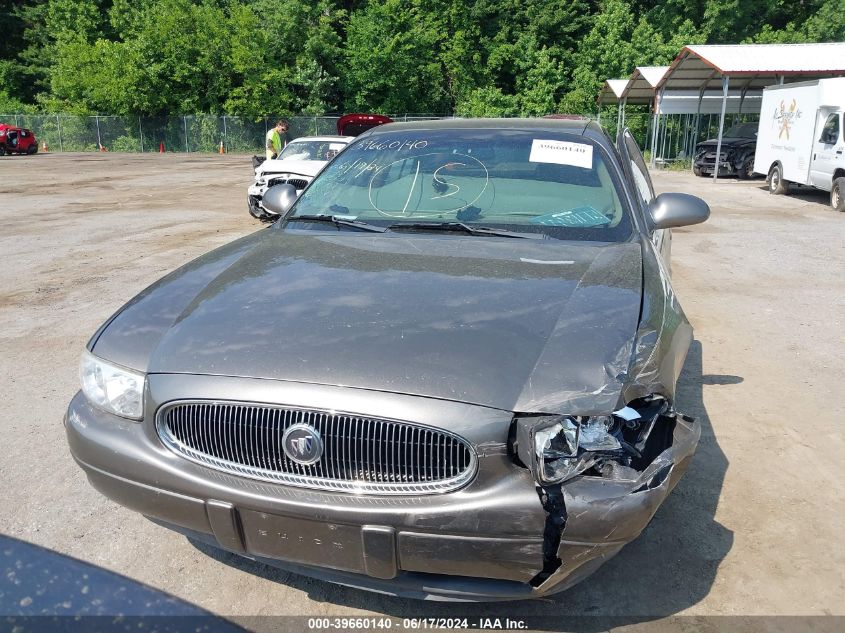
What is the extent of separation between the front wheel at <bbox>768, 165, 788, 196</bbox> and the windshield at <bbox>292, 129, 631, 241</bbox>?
628 inches

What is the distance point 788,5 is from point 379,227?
164ft

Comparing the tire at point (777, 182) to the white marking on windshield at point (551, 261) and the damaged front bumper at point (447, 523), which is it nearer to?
the white marking on windshield at point (551, 261)

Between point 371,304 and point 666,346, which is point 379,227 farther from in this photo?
point 666,346

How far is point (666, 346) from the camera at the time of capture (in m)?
2.46

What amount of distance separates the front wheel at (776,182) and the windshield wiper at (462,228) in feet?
54.4

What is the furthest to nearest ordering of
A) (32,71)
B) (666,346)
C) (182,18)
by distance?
(32,71) → (182,18) → (666,346)

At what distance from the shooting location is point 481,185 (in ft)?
11.8

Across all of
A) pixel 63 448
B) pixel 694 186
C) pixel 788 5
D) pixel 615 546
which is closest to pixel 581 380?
pixel 615 546

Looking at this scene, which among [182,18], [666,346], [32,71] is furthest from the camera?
[32,71]

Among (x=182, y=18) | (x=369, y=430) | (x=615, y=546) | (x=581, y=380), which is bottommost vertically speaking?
(x=615, y=546)

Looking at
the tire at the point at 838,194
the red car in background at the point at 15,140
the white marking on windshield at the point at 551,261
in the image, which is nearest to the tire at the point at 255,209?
the white marking on windshield at the point at 551,261

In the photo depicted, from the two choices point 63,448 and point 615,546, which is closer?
point 615,546

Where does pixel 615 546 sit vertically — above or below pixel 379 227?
below

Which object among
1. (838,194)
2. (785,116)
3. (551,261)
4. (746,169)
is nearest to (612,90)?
(746,169)
